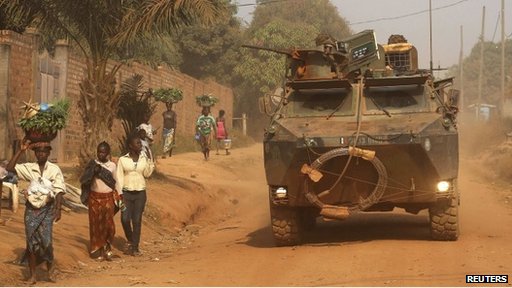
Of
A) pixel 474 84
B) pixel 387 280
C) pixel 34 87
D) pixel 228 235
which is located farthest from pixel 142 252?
pixel 474 84

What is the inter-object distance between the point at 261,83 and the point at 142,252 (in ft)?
128

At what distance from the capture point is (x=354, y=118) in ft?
34.0

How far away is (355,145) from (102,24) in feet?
21.1

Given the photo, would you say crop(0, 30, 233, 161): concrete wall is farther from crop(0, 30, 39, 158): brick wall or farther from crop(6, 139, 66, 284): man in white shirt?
crop(6, 139, 66, 284): man in white shirt

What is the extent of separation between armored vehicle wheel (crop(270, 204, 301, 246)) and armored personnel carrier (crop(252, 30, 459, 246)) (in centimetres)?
1

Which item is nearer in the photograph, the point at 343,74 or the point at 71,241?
the point at 71,241

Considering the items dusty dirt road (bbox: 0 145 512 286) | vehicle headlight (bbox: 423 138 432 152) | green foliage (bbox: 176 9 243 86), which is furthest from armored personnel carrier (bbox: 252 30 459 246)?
green foliage (bbox: 176 9 243 86)

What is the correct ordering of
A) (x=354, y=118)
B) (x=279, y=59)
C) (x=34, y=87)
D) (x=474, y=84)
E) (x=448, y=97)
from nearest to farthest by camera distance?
(x=354, y=118) → (x=448, y=97) → (x=34, y=87) → (x=279, y=59) → (x=474, y=84)

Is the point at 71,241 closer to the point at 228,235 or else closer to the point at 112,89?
the point at 228,235

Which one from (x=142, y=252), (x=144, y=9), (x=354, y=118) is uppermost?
(x=144, y=9)

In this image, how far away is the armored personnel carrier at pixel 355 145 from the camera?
31.4 feet

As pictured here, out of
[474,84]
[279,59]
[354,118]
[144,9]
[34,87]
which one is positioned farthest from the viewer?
[474,84]

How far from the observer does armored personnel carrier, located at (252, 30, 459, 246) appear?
957cm

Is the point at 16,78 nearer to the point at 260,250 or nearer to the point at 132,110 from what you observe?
the point at 132,110
